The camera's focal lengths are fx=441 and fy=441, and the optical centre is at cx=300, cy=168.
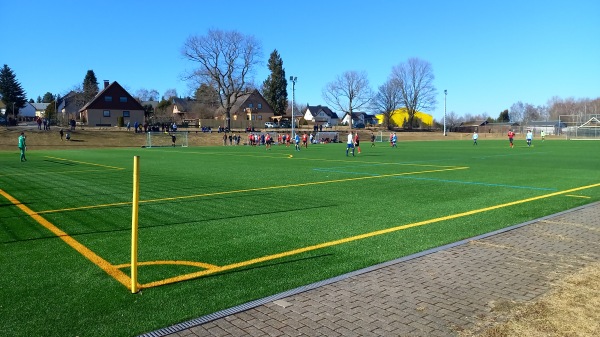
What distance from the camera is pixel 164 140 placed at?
56.1 meters

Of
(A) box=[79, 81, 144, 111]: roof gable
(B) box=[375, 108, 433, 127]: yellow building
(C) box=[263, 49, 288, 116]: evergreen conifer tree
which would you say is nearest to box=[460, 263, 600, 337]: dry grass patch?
(A) box=[79, 81, 144, 111]: roof gable

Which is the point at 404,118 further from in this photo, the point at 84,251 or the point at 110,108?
the point at 84,251

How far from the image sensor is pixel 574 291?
4.86m

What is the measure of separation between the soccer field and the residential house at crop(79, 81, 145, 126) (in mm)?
64801

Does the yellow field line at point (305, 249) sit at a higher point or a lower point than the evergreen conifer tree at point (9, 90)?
lower

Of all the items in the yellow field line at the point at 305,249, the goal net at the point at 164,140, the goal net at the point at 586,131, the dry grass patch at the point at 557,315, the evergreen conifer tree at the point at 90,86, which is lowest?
the dry grass patch at the point at 557,315

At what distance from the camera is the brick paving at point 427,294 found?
4.04 m

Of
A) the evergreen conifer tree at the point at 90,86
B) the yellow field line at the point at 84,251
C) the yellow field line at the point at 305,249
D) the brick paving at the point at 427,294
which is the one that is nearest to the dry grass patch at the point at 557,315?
the brick paving at the point at 427,294

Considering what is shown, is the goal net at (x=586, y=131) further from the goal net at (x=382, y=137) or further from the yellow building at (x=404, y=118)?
the yellow building at (x=404, y=118)

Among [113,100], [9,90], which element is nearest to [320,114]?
[113,100]

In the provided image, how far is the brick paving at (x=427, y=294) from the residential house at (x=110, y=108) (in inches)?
3036

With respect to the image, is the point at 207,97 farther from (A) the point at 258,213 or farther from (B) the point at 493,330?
(B) the point at 493,330

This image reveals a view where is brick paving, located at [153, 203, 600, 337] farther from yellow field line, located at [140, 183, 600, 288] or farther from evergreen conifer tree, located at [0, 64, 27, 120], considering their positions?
evergreen conifer tree, located at [0, 64, 27, 120]

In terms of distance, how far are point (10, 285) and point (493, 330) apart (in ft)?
17.0
